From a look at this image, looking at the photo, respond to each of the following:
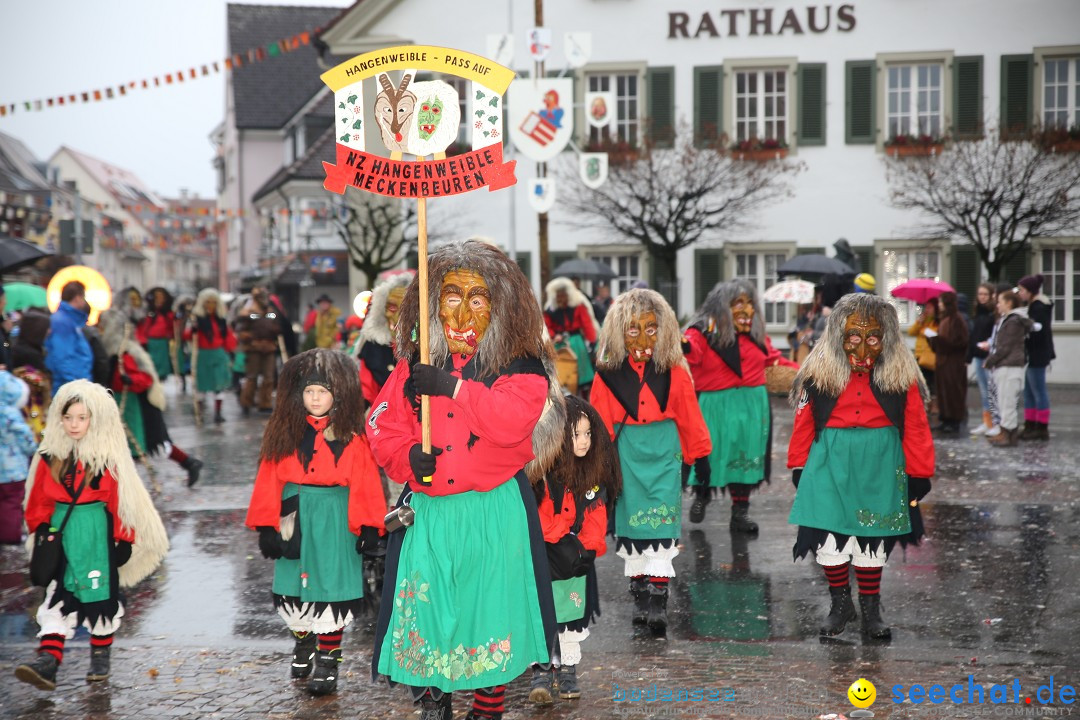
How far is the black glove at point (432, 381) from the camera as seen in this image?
13.6ft

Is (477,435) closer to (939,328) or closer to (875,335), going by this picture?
(875,335)

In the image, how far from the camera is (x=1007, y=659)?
5.87 m

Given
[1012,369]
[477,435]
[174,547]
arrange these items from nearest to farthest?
1. [477,435]
2. [174,547]
3. [1012,369]

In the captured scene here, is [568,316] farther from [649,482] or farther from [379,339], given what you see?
[649,482]

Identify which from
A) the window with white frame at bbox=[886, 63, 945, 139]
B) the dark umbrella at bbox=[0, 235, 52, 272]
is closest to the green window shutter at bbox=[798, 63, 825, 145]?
the window with white frame at bbox=[886, 63, 945, 139]

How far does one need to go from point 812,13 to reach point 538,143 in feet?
34.2

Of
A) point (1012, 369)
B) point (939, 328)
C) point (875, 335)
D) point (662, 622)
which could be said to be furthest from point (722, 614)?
point (939, 328)

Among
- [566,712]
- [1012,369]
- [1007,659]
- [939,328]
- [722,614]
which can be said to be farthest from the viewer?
[939,328]

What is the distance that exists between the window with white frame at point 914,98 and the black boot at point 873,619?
1916 centimetres

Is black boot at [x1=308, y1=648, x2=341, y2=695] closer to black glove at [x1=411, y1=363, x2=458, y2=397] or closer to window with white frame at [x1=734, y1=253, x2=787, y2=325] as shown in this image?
black glove at [x1=411, y1=363, x2=458, y2=397]

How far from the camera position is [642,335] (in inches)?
272

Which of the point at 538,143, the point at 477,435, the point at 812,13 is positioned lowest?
the point at 477,435

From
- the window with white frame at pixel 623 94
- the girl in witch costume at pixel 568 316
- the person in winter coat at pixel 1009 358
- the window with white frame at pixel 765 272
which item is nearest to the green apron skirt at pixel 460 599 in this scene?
the girl in witch costume at pixel 568 316

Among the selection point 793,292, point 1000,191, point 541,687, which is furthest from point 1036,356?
point 541,687
